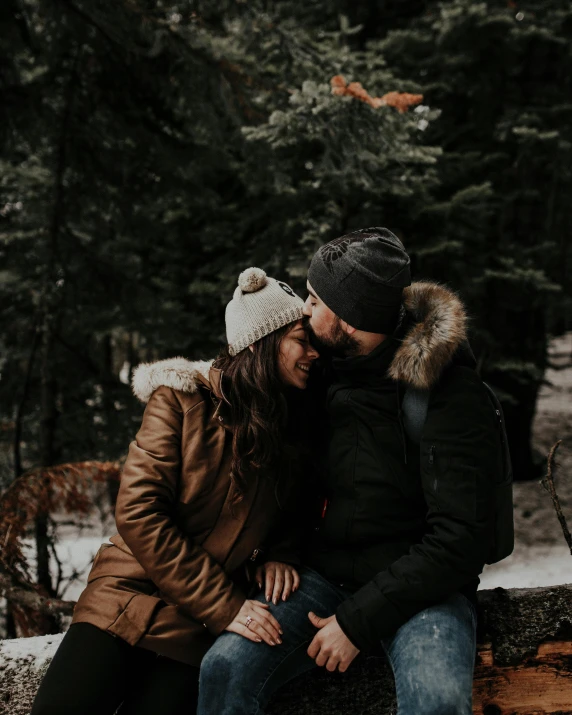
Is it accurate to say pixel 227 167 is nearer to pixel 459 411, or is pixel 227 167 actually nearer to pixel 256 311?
pixel 256 311

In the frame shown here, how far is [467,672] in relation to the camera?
1973 mm

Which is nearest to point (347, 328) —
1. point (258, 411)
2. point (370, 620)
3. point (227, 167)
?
point (258, 411)

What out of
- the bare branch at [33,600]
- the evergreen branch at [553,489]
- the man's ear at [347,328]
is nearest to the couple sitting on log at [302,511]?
the man's ear at [347,328]

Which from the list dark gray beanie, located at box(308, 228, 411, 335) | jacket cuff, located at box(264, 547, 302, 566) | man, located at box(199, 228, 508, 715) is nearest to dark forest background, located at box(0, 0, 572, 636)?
dark gray beanie, located at box(308, 228, 411, 335)

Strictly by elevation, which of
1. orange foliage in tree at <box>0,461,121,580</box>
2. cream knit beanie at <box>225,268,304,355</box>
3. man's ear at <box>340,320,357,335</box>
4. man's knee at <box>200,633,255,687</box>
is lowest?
orange foliage in tree at <box>0,461,121,580</box>

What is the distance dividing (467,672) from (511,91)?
7.49m

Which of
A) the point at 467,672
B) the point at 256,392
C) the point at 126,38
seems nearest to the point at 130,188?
the point at 126,38

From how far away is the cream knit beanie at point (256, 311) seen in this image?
2.40m

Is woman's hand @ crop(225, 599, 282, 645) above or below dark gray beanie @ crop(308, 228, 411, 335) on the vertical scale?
below

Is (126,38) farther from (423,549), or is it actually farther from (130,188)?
(423,549)

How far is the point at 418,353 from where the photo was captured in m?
2.13

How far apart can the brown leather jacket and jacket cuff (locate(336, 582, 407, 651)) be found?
40 cm

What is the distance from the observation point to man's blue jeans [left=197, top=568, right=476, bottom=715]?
1.90m

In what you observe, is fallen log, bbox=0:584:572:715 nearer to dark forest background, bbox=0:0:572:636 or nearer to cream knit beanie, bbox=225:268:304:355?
cream knit beanie, bbox=225:268:304:355
